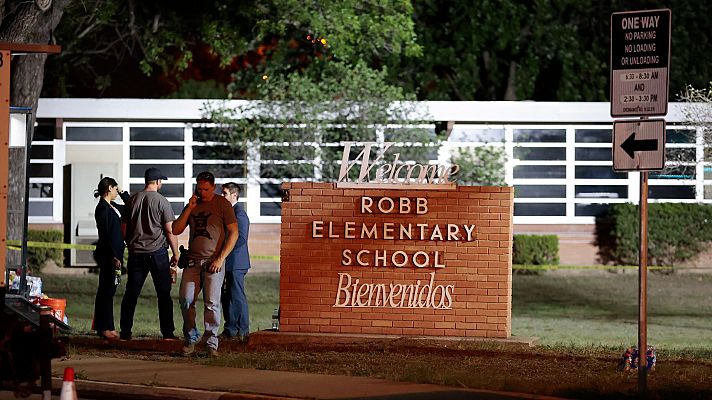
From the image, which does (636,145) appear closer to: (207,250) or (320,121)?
(207,250)

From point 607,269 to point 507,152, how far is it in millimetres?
3374

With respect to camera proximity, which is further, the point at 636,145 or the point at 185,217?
the point at 185,217

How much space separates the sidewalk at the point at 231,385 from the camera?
36.7 feet

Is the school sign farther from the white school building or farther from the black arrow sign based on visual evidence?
the white school building

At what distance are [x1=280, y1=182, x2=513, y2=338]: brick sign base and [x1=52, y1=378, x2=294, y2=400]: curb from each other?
Answer: 150 inches

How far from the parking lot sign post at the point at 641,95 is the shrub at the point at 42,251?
731 inches

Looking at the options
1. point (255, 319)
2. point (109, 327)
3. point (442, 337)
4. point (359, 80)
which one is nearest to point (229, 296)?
point (109, 327)

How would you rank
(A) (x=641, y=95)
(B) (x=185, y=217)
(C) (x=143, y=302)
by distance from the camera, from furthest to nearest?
1. (C) (x=143, y=302)
2. (B) (x=185, y=217)
3. (A) (x=641, y=95)

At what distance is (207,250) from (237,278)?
2.45 meters

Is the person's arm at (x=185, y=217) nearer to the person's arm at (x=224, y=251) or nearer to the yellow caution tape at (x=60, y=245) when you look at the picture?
the person's arm at (x=224, y=251)

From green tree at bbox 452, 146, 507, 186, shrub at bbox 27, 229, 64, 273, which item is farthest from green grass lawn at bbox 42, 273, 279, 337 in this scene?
green tree at bbox 452, 146, 507, 186

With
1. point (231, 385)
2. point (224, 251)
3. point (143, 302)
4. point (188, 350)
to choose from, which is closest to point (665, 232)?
point (143, 302)

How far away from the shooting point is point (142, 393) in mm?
11414

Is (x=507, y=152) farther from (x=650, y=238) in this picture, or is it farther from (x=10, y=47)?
(x=10, y=47)
